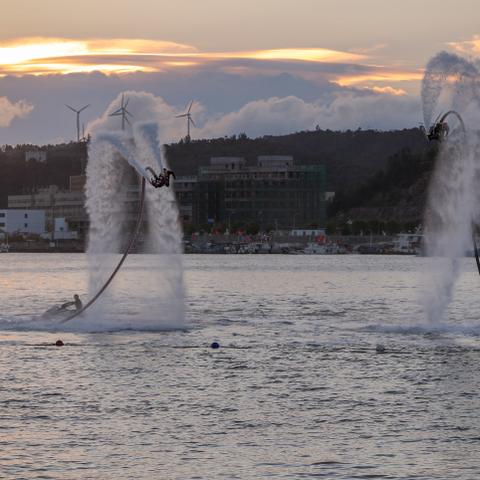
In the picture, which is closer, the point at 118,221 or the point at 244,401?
the point at 244,401

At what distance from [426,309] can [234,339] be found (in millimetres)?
17620

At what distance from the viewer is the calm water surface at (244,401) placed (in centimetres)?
4825

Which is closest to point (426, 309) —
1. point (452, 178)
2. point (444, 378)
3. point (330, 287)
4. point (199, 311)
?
point (452, 178)

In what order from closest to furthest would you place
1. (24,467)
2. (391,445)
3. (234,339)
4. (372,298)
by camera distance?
(24,467) → (391,445) → (234,339) → (372,298)

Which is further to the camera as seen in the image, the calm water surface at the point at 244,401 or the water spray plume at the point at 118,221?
the water spray plume at the point at 118,221

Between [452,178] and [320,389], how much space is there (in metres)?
28.2

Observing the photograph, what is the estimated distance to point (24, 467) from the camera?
47.2 m

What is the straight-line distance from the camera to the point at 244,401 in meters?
61.2

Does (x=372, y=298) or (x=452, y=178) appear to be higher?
(x=452, y=178)

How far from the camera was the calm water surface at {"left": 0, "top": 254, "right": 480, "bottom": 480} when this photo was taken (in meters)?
48.2

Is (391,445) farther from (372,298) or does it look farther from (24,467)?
(372,298)

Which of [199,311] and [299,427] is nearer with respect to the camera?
[299,427]

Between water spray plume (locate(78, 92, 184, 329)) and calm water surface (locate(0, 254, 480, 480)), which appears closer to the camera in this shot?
calm water surface (locate(0, 254, 480, 480))

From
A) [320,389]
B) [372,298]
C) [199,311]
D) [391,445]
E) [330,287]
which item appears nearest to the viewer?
[391,445]
